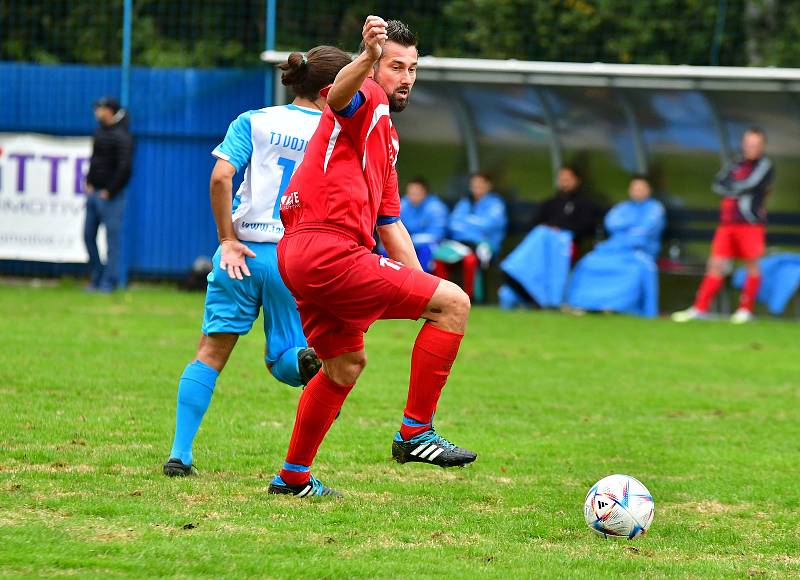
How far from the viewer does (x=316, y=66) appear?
5.76m

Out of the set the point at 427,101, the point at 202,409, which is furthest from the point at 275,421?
the point at 427,101

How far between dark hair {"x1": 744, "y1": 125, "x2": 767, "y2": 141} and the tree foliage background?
291 cm

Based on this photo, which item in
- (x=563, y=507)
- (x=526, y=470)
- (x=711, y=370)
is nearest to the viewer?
(x=563, y=507)

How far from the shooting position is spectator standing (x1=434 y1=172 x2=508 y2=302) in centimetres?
1628

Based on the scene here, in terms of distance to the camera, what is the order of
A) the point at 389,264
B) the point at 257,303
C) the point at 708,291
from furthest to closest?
the point at 708,291, the point at 257,303, the point at 389,264

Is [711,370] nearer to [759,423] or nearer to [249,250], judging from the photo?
[759,423]

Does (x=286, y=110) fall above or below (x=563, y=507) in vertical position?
above

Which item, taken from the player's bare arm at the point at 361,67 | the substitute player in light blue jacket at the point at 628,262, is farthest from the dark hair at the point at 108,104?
the player's bare arm at the point at 361,67

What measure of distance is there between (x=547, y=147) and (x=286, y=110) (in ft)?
37.5

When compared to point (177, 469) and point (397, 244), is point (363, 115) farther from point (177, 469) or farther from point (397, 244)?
point (177, 469)

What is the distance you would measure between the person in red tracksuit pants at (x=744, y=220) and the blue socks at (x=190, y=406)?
1027 centimetres

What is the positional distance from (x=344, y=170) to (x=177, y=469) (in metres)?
1.61

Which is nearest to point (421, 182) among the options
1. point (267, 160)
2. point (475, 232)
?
point (475, 232)

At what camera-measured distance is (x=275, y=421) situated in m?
7.54
